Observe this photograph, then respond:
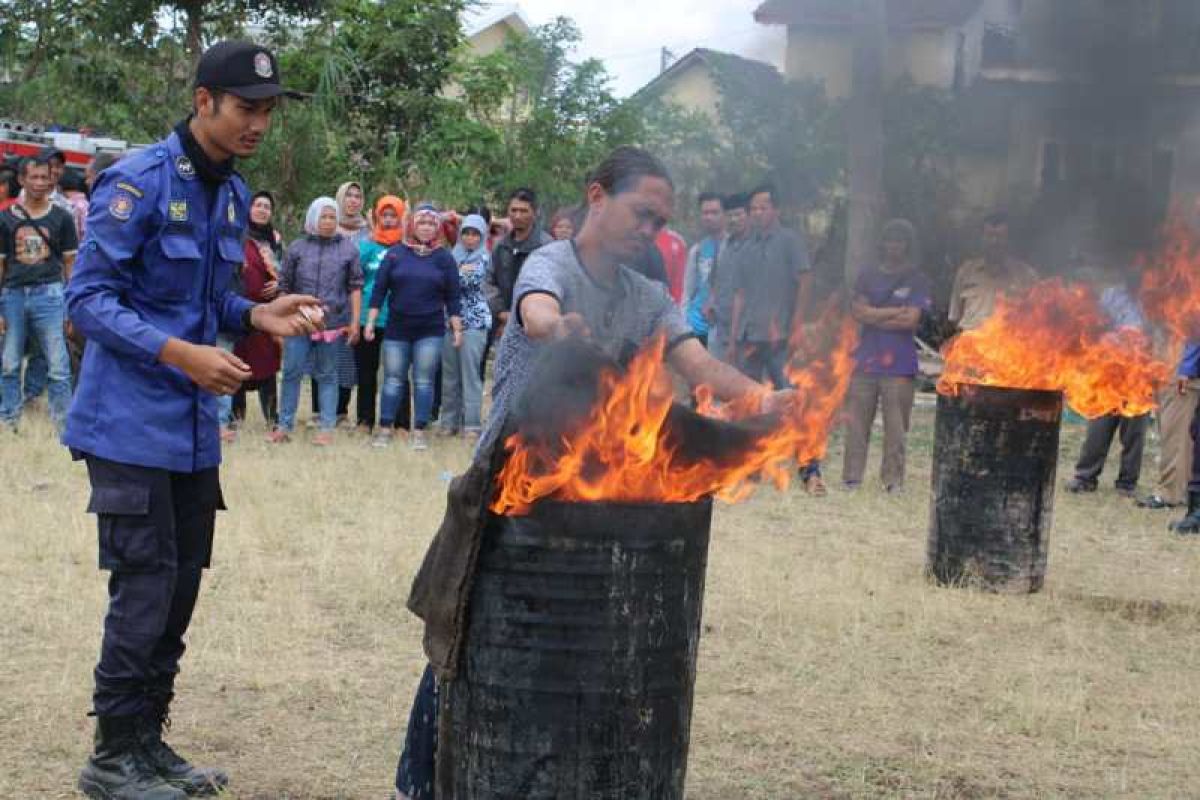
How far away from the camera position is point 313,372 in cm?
1257

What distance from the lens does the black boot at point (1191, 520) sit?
10516 mm

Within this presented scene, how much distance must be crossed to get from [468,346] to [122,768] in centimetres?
842

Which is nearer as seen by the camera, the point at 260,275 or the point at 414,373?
the point at 260,275

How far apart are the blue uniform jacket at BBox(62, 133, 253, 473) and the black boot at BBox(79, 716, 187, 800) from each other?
82 cm

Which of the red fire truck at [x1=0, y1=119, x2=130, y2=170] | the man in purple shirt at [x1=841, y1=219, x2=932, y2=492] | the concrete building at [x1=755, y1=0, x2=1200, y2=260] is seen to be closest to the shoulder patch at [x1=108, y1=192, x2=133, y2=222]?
the concrete building at [x1=755, y1=0, x2=1200, y2=260]

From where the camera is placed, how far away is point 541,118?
2198cm

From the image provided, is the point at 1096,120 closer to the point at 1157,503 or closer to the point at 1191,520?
the point at 1191,520

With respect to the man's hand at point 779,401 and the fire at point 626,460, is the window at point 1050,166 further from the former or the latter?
the fire at point 626,460

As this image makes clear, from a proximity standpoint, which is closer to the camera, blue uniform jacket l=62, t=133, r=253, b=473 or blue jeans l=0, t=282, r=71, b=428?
blue uniform jacket l=62, t=133, r=253, b=473

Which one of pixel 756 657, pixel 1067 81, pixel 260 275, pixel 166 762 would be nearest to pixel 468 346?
pixel 260 275

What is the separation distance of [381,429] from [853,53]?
16.4ft

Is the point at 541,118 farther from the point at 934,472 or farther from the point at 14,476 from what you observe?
the point at 934,472

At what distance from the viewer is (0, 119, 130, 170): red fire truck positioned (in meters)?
15.6

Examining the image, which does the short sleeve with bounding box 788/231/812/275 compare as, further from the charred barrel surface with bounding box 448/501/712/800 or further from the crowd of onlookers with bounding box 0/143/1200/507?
the charred barrel surface with bounding box 448/501/712/800
